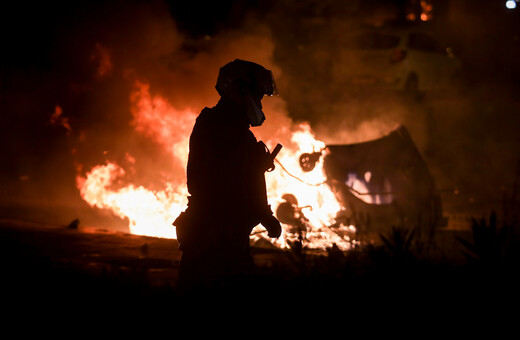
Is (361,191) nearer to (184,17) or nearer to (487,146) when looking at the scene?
(184,17)

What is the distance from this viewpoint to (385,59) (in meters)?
16.7

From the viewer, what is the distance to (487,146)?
16719 millimetres

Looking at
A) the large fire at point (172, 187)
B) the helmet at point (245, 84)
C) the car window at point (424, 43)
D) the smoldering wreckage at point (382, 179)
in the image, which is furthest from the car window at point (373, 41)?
the helmet at point (245, 84)

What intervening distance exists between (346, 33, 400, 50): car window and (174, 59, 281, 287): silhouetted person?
542 inches

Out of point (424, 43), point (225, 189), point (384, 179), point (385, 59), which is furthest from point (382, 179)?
point (424, 43)

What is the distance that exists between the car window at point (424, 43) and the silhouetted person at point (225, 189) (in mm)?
14567

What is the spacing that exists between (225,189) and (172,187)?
6335 mm

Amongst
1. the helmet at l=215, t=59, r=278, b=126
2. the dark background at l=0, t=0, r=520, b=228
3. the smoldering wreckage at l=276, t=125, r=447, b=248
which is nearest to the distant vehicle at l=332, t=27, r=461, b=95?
the dark background at l=0, t=0, r=520, b=228

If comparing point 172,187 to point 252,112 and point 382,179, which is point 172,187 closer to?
point 382,179

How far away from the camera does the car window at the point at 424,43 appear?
667 inches

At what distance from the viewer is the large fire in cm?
877

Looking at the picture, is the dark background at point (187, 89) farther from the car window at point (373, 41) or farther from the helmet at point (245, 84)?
the helmet at point (245, 84)

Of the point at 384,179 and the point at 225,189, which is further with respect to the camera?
the point at 384,179

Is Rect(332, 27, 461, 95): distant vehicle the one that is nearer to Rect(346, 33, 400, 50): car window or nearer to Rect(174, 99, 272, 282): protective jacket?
Rect(346, 33, 400, 50): car window
